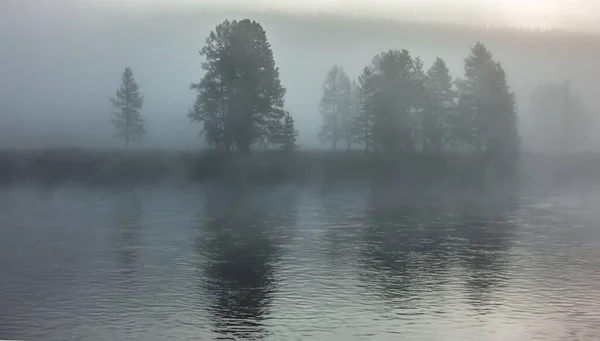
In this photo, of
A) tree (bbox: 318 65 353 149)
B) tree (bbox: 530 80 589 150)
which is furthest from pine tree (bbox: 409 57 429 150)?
tree (bbox: 530 80 589 150)

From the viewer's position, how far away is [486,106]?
17.6 m

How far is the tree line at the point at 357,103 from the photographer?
17.6 m

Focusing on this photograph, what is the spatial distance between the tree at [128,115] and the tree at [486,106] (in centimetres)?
893

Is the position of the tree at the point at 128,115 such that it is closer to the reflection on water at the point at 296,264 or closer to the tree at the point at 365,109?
the reflection on water at the point at 296,264

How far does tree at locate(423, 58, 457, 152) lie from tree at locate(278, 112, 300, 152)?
3.72m

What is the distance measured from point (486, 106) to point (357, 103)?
3.56m

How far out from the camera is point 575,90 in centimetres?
1708

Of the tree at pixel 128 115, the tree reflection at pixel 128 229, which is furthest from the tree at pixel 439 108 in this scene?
the tree reflection at pixel 128 229

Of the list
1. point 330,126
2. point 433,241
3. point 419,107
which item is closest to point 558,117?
point 419,107

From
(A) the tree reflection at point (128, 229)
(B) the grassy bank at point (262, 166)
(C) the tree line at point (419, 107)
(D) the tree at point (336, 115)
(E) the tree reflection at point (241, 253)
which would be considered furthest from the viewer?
(D) the tree at point (336, 115)

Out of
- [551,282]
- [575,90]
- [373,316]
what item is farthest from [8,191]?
[575,90]

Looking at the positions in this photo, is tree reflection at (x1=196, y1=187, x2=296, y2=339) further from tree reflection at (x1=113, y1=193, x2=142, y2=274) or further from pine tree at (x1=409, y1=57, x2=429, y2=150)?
pine tree at (x1=409, y1=57, x2=429, y2=150)

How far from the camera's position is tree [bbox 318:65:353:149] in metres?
17.9

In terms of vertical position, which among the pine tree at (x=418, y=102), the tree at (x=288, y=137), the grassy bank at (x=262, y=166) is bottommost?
the grassy bank at (x=262, y=166)
